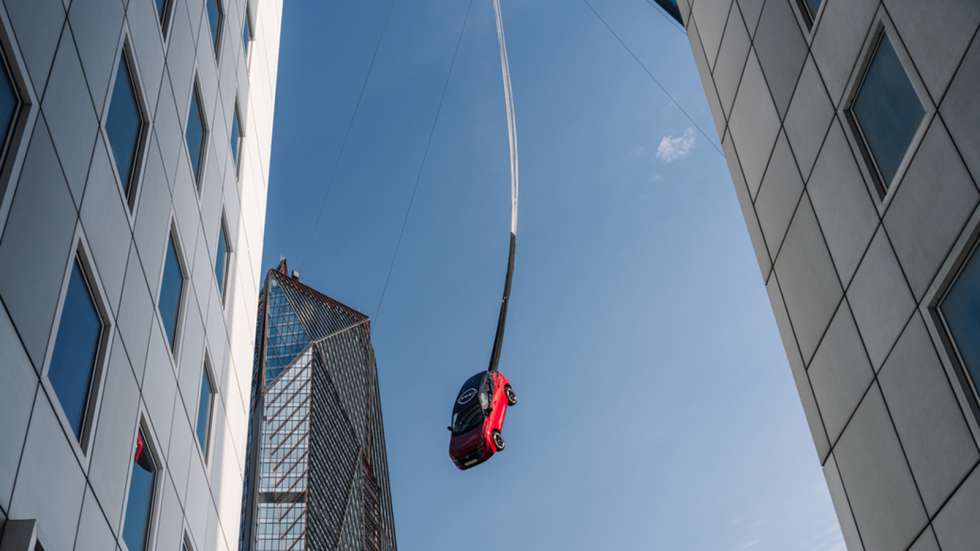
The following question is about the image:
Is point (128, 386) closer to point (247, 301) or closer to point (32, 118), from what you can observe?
point (32, 118)

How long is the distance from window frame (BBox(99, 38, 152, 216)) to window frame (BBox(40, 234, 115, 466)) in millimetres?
2248

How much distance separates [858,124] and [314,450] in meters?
161

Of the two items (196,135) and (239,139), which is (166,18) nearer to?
(196,135)

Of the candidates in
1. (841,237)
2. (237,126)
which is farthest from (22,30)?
(237,126)

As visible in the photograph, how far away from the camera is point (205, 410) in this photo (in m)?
23.6

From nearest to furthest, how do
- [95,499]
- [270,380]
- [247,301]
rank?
[95,499] < [247,301] < [270,380]

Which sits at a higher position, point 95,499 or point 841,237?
point 841,237

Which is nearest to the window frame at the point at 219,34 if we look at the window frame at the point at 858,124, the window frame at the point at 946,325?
the window frame at the point at 858,124

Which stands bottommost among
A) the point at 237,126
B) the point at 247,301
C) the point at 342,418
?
the point at 247,301

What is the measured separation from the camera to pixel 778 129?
17531 mm

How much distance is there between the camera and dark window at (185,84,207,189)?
906 inches

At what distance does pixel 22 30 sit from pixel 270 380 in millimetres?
172098

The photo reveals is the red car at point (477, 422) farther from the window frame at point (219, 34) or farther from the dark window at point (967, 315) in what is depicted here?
the dark window at point (967, 315)

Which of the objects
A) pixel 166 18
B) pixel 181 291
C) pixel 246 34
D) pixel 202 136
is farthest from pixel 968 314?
pixel 246 34
